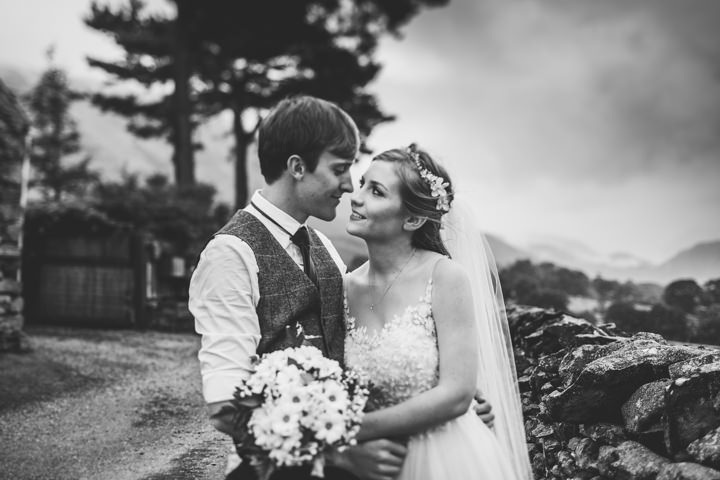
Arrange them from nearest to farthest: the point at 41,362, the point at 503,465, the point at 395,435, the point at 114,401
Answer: the point at 395,435
the point at 503,465
the point at 114,401
the point at 41,362

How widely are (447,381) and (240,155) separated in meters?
19.1

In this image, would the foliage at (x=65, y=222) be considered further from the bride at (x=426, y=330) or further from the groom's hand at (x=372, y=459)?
the groom's hand at (x=372, y=459)

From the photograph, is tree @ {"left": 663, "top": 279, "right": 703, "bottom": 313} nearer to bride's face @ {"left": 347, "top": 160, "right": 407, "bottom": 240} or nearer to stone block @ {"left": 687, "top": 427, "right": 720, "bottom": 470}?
stone block @ {"left": 687, "top": 427, "right": 720, "bottom": 470}

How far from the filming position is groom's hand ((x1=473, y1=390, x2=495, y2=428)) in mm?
2578

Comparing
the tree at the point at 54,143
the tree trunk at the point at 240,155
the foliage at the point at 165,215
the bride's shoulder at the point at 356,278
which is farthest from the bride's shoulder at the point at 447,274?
the tree at the point at 54,143

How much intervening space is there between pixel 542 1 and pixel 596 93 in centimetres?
239

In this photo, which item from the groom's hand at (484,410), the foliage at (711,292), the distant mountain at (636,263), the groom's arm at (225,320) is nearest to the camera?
the groom's arm at (225,320)

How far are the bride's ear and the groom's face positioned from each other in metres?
0.41

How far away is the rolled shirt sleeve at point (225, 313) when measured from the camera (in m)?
1.94

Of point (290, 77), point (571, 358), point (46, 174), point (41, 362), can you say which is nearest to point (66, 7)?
point (46, 174)

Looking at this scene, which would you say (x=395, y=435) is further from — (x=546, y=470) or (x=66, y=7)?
(x=66, y=7)

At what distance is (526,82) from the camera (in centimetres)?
1309

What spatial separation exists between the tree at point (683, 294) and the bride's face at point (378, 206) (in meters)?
4.45

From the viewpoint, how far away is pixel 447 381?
221cm
